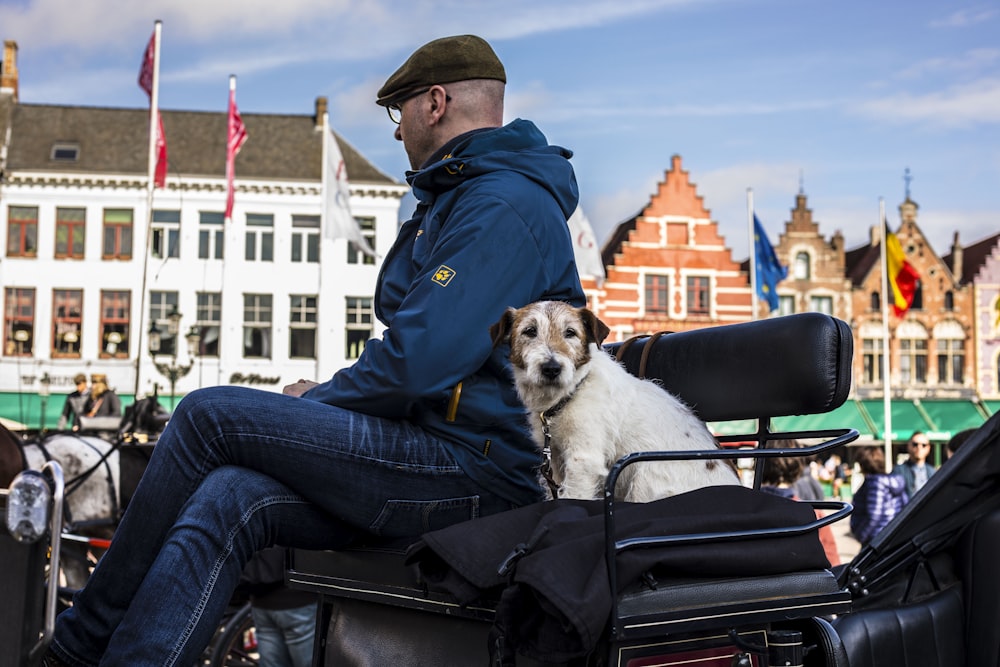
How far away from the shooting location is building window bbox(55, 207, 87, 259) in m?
35.2

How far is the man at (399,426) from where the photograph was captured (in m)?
2.26

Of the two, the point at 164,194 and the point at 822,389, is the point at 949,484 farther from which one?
the point at 164,194

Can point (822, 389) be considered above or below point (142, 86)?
below

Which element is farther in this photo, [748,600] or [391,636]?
[391,636]

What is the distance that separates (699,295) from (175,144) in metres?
19.7

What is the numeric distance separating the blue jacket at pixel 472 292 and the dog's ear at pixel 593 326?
0.39 ft

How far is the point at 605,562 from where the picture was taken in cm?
207

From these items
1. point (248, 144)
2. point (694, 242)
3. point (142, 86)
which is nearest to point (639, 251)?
point (694, 242)

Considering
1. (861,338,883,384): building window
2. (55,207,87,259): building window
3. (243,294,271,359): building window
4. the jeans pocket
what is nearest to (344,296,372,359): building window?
(243,294,271,359): building window

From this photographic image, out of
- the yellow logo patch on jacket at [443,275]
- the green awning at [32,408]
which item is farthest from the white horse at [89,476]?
the green awning at [32,408]

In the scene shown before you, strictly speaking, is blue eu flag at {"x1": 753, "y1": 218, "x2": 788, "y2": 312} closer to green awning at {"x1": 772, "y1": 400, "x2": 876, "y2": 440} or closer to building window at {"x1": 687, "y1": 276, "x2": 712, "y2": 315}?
green awning at {"x1": 772, "y1": 400, "x2": 876, "y2": 440}

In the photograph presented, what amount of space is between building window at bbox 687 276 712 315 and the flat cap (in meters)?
34.9

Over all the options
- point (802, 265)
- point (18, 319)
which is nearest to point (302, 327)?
point (18, 319)

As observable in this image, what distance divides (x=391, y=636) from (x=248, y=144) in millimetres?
36469
